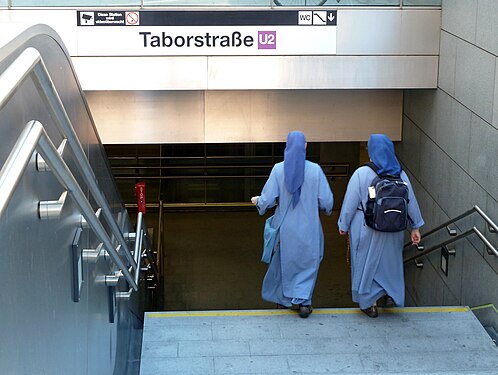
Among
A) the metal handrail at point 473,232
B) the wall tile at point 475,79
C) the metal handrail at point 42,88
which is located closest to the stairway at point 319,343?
the metal handrail at point 473,232

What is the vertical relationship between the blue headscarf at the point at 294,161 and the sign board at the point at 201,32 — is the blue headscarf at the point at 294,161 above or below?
below

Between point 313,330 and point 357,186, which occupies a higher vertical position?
point 357,186

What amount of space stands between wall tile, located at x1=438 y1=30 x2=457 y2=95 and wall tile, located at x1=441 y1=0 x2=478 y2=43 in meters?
0.08

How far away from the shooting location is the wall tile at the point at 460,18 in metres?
6.83

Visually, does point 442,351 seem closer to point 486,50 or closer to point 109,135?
point 486,50

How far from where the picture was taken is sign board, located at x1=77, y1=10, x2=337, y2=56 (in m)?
8.02

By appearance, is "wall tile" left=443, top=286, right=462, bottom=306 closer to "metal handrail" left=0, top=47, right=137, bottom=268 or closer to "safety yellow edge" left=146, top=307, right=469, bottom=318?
"safety yellow edge" left=146, top=307, right=469, bottom=318

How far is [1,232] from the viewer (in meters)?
2.18

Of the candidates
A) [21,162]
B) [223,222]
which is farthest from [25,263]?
[223,222]

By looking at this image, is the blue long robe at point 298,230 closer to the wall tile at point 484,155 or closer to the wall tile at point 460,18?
the wall tile at point 484,155

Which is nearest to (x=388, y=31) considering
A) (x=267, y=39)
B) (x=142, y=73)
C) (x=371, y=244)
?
(x=267, y=39)

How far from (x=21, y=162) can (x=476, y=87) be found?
527 cm

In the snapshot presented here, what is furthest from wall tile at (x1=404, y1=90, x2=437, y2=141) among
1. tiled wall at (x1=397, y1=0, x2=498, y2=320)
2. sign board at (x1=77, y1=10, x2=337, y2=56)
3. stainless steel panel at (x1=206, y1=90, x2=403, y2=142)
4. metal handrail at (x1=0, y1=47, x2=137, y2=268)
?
metal handrail at (x1=0, y1=47, x2=137, y2=268)

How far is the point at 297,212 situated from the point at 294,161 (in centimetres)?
40
